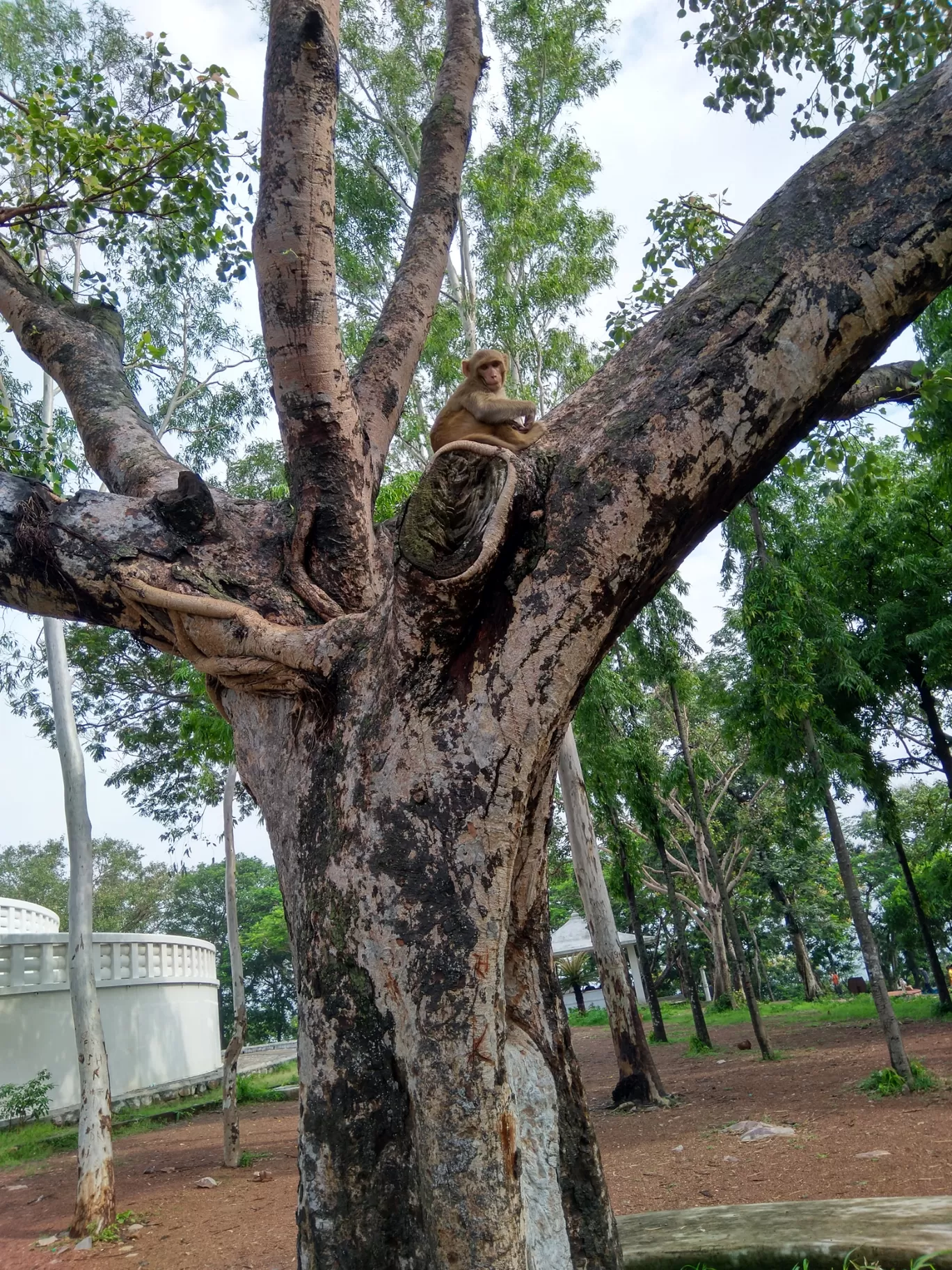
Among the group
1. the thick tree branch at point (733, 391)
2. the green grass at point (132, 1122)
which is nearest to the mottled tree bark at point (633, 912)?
the green grass at point (132, 1122)

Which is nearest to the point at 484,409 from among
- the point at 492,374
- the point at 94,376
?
the point at 492,374

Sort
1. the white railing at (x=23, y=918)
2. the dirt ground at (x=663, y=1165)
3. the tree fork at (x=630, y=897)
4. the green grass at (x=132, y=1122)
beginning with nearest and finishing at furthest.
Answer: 1. the dirt ground at (x=663, y=1165)
2. the green grass at (x=132, y=1122)
3. the tree fork at (x=630, y=897)
4. the white railing at (x=23, y=918)

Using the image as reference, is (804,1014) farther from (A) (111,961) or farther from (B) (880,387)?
(B) (880,387)

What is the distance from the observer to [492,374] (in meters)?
5.18

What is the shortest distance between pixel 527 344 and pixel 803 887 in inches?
744

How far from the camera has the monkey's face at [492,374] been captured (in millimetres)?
5184

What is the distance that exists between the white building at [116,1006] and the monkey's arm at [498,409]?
1016 centimetres

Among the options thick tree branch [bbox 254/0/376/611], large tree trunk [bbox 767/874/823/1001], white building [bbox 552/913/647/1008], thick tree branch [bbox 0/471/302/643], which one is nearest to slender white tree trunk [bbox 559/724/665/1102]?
thick tree branch [bbox 254/0/376/611]

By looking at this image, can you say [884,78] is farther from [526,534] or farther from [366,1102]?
[366,1102]

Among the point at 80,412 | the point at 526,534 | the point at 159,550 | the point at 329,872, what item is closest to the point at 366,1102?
the point at 329,872

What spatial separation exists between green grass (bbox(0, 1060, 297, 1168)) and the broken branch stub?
35.1ft

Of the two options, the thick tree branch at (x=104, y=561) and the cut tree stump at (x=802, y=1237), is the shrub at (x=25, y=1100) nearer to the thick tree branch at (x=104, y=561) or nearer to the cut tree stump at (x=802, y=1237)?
the cut tree stump at (x=802, y=1237)

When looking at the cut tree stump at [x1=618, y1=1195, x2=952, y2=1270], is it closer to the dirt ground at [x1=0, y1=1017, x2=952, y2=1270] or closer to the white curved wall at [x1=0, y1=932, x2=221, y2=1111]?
the dirt ground at [x1=0, y1=1017, x2=952, y2=1270]

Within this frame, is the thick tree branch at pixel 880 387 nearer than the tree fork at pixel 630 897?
Yes
